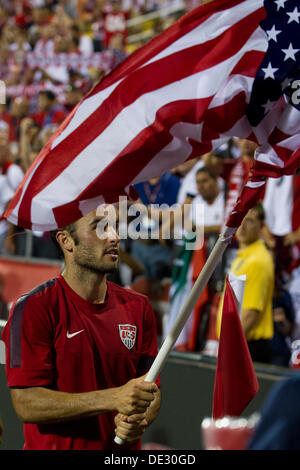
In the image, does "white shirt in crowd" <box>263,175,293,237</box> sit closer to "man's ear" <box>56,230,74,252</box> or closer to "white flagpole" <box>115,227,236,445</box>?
"man's ear" <box>56,230,74,252</box>

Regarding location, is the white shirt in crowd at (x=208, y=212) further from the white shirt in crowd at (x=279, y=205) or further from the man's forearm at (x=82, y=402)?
the man's forearm at (x=82, y=402)

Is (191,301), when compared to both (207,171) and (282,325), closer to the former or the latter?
(282,325)

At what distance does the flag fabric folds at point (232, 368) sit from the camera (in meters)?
4.20

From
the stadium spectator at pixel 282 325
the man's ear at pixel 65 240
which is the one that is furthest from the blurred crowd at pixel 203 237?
the man's ear at pixel 65 240

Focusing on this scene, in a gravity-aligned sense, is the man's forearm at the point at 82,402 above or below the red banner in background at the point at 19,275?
above

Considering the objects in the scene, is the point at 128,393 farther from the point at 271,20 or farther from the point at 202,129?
the point at 271,20

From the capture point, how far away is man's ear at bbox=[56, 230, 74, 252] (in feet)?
14.2

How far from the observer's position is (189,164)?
8805 mm

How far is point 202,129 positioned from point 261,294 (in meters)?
2.91

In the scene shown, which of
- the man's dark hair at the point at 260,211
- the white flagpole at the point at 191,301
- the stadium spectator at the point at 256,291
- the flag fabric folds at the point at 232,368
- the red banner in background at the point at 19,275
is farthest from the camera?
the red banner in background at the point at 19,275

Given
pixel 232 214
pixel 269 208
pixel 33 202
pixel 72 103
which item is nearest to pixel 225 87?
pixel 232 214

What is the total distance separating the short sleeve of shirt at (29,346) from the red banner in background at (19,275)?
211 inches

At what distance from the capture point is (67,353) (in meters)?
3.98

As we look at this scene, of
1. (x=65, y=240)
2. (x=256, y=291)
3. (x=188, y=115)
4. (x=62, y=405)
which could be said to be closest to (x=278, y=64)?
(x=188, y=115)
